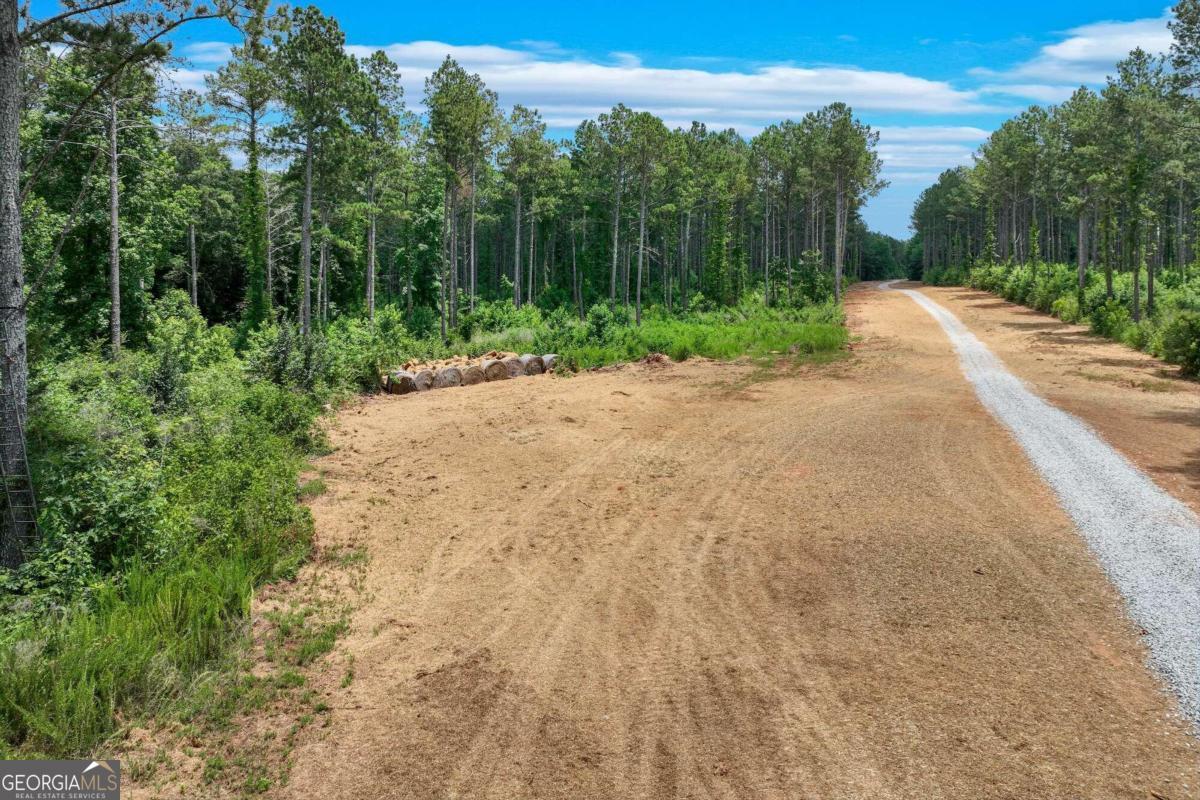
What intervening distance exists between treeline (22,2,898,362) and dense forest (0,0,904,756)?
0.54 feet

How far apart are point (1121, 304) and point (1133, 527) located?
27.8 meters

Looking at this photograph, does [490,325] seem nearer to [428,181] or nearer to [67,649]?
[428,181]

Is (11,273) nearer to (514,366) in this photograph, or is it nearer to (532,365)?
(514,366)

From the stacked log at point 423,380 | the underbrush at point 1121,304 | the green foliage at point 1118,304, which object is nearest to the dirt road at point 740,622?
the underbrush at point 1121,304

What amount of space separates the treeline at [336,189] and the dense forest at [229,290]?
0.16m

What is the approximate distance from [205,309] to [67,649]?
165ft

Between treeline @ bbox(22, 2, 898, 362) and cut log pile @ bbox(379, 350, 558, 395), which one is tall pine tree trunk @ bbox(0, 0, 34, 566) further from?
cut log pile @ bbox(379, 350, 558, 395)

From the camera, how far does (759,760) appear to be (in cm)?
532

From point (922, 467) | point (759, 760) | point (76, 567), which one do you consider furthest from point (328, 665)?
point (922, 467)

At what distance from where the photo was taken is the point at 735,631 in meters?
7.27

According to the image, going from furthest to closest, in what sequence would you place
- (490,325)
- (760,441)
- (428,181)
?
(428,181) < (490,325) < (760,441)

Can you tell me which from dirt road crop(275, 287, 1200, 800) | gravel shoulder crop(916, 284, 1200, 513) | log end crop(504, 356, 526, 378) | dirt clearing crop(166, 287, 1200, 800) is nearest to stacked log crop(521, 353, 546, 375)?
log end crop(504, 356, 526, 378)

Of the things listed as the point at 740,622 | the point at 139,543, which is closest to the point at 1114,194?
the point at 740,622

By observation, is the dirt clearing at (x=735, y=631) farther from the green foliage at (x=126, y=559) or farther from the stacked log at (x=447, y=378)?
the stacked log at (x=447, y=378)
